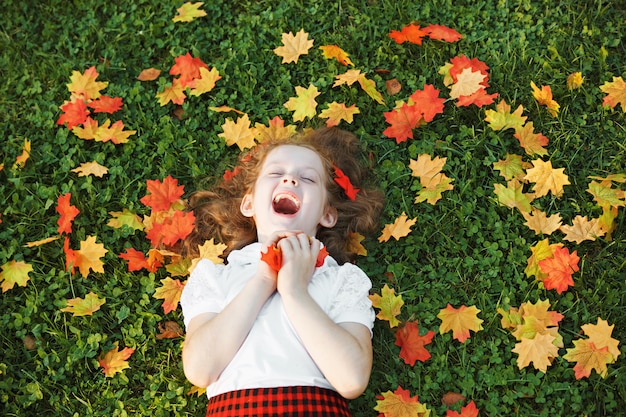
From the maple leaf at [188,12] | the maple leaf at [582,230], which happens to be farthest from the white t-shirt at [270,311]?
the maple leaf at [188,12]

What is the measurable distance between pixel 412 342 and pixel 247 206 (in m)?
1.01

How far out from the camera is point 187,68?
4.24 meters

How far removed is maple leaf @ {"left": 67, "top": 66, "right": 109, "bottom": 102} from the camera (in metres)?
4.18

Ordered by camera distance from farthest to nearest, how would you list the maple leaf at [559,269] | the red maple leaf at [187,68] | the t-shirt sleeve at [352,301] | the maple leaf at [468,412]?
1. the red maple leaf at [187,68]
2. the maple leaf at [559,269]
3. the maple leaf at [468,412]
4. the t-shirt sleeve at [352,301]

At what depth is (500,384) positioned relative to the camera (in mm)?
3209

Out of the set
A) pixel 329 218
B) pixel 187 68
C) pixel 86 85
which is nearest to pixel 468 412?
pixel 329 218

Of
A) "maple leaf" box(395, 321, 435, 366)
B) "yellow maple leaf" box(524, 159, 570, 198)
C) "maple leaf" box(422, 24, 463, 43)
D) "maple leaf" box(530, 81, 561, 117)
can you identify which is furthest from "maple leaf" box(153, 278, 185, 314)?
"maple leaf" box(530, 81, 561, 117)

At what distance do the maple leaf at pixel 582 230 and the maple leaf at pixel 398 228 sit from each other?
2.49 feet

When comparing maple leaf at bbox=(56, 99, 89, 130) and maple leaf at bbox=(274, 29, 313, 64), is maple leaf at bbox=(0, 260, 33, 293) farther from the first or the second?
maple leaf at bbox=(274, 29, 313, 64)

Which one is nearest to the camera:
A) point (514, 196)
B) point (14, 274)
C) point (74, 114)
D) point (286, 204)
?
point (286, 204)

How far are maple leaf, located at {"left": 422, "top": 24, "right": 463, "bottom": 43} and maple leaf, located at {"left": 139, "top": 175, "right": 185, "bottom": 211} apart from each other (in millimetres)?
1715

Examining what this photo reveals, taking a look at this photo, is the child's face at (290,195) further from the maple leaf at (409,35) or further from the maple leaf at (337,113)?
the maple leaf at (409,35)

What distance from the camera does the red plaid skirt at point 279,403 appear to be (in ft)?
8.87

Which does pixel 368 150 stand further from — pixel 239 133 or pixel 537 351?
pixel 537 351
